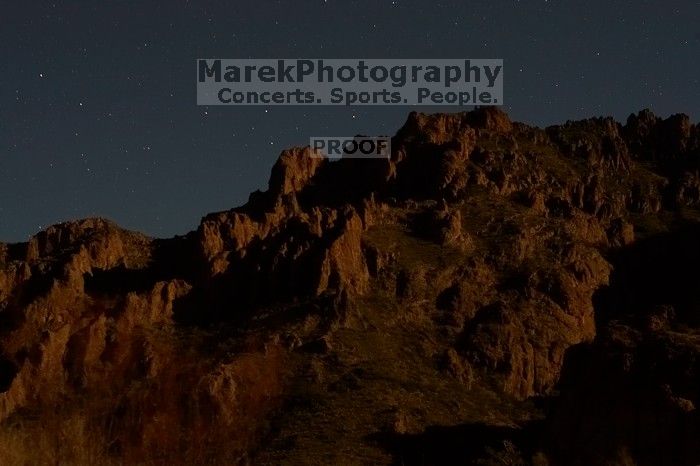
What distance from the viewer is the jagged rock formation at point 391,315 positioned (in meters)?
64.4

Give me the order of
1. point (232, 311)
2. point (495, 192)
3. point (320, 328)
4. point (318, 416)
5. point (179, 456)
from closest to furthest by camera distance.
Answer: point (179, 456), point (318, 416), point (320, 328), point (232, 311), point (495, 192)

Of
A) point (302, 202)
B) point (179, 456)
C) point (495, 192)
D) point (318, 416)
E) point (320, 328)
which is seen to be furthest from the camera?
point (302, 202)

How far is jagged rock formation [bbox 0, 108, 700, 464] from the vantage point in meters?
64.4

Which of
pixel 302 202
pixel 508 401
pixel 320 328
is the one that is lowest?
pixel 508 401

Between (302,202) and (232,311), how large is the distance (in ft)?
110

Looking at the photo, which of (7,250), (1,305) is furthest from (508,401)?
(7,250)

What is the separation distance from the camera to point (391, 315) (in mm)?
108812

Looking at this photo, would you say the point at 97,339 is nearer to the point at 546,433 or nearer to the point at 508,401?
the point at 508,401

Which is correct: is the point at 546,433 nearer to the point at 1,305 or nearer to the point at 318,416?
the point at 318,416

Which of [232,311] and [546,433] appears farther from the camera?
[232,311]

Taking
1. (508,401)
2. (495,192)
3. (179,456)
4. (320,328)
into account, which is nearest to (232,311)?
(320,328)

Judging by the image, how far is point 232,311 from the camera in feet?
375

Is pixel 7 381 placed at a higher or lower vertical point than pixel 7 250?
lower

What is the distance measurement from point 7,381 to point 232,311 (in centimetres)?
2398
